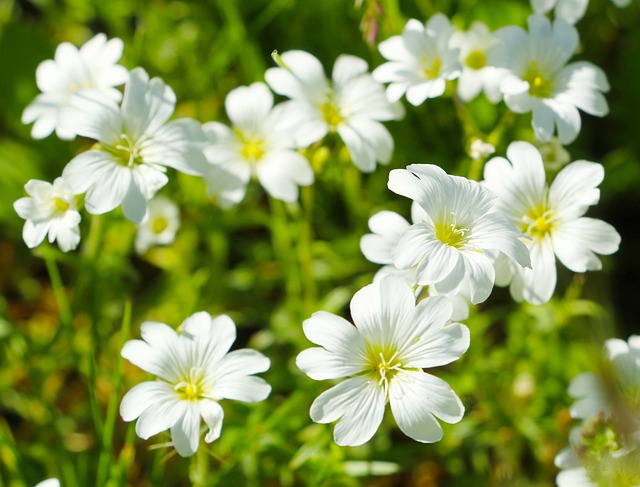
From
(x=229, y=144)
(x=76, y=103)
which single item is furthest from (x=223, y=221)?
(x=76, y=103)

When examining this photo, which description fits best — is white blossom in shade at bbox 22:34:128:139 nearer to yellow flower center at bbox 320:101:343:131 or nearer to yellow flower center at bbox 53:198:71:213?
yellow flower center at bbox 53:198:71:213

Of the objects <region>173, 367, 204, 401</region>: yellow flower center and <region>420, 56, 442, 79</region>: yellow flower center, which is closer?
<region>173, 367, 204, 401</region>: yellow flower center

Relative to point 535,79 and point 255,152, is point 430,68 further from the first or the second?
point 255,152

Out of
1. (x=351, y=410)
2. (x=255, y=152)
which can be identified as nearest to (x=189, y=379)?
(x=351, y=410)

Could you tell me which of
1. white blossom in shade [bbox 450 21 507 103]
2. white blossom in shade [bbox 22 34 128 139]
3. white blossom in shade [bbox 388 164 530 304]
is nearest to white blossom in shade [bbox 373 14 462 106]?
white blossom in shade [bbox 450 21 507 103]

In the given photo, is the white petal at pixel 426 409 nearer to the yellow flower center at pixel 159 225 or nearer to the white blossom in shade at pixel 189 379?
the white blossom in shade at pixel 189 379
